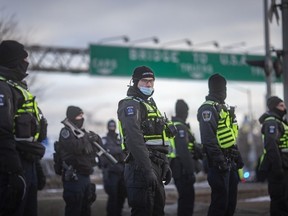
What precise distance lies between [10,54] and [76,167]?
3.35 m

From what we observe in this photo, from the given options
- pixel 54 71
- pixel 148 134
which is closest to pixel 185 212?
pixel 148 134

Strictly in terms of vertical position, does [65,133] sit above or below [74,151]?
above

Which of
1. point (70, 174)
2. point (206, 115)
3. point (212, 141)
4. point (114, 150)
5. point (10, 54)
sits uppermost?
point (10, 54)

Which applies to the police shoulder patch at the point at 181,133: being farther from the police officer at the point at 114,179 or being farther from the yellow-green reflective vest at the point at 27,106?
the yellow-green reflective vest at the point at 27,106

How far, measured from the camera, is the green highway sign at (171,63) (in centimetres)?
2645

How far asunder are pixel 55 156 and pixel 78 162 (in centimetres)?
52

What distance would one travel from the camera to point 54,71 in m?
30.0

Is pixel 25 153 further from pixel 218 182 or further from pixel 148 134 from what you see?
pixel 218 182

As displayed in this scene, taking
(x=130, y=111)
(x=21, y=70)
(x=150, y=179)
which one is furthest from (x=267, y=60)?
(x=21, y=70)

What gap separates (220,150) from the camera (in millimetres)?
8023

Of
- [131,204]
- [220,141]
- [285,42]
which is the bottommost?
[131,204]

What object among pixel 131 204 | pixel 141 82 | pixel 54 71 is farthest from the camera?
pixel 54 71

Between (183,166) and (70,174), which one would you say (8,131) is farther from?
(183,166)

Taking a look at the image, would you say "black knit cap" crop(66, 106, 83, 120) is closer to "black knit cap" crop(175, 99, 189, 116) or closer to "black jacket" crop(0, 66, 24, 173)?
"black knit cap" crop(175, 99, 189, 116)
